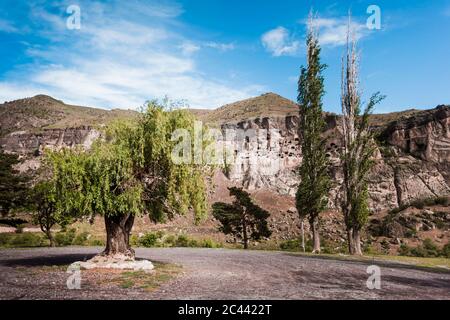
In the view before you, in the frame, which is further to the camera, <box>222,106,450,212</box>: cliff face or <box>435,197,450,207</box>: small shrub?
<box>222,106,450,212</box>: cliff face

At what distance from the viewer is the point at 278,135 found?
→ 4978 inches

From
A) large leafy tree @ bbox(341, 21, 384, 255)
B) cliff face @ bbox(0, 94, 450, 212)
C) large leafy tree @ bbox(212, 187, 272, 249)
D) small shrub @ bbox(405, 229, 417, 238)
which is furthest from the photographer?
cliff face @ bbox(0, 94, 450, 212)

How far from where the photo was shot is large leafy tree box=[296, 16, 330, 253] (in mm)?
40062

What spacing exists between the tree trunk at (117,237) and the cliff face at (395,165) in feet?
216

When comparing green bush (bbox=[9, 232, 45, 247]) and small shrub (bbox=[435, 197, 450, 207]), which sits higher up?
small shrub (bbox=[435, 197, 450, 207])

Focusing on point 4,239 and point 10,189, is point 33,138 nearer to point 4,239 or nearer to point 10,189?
point 4,239

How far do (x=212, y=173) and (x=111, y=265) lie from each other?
7307mm

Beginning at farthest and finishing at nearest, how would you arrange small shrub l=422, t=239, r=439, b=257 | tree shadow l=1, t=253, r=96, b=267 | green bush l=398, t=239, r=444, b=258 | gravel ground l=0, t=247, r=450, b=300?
small shrub l=422, t=239, r=439, b=257, green bush l=398, t=239, r=444, b=258, tree shadow l=1, t=253, r=96, b=267, gravel ground l=0, t=247, r=450, b=300

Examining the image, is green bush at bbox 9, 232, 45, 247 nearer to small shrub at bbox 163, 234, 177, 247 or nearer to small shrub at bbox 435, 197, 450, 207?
small shrub at bbox 163, 234, 177, 247

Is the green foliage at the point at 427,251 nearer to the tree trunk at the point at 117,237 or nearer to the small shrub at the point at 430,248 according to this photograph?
the small shrub at the point at 430,248

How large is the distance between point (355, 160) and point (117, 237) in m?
27.3

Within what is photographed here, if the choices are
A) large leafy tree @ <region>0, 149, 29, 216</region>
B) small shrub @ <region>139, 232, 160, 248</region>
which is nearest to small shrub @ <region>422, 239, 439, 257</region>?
small shrub @ <region>139, 232, 160, 248</region>

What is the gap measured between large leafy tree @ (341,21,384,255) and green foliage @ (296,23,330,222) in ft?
7.68
